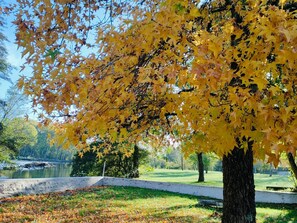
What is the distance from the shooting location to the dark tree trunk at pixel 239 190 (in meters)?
5.29

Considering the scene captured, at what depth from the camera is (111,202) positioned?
1282cm

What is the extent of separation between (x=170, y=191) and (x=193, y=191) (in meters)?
1.70

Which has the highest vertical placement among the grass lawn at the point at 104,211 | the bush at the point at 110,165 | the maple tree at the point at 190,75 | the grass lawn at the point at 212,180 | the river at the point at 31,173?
the maple tree at the point at 190,75

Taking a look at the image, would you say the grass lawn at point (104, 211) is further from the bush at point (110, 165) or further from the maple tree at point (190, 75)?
the bush at point (110, 165)

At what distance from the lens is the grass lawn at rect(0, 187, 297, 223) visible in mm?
9245

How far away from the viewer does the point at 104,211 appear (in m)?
10.6

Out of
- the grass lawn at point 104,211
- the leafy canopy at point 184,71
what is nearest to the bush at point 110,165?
the grass lawn at point 104,211

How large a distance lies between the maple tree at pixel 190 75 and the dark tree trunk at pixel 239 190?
19 mm

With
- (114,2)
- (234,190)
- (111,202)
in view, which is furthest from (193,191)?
(114,2)

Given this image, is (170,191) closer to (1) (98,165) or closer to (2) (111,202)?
(2) (111,202)

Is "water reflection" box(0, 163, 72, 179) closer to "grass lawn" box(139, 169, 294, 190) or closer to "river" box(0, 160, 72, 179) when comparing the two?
"river" box(0, 160, 72, 179)

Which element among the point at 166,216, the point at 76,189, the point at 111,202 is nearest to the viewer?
the point at 166,216

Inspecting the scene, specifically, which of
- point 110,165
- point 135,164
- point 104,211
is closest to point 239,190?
point 104,211

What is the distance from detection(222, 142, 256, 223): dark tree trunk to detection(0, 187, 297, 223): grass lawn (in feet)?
14.3
